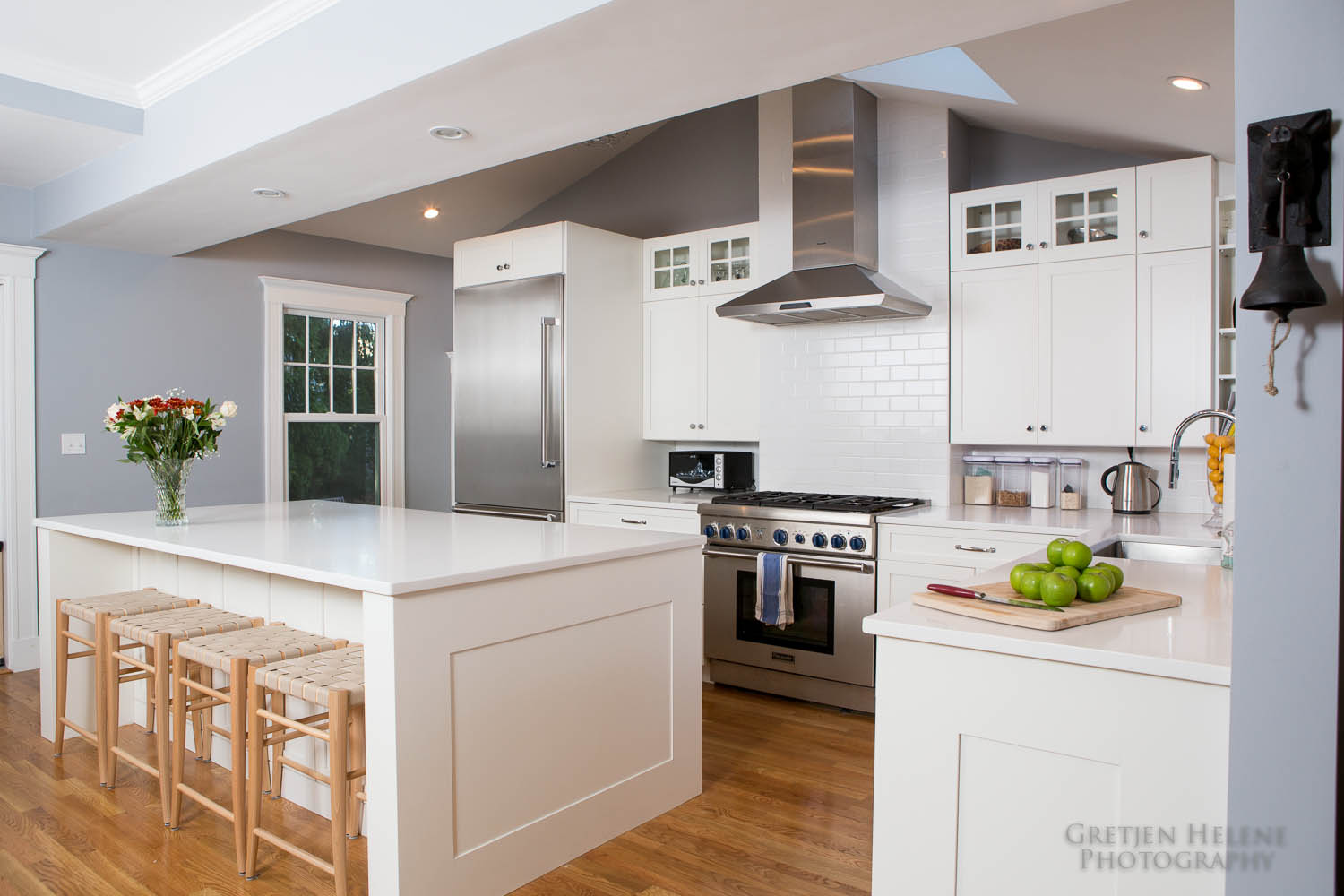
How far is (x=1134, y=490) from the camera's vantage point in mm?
3832

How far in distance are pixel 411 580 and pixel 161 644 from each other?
118cm

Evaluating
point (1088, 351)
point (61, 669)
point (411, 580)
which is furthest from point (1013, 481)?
point (61, 669)

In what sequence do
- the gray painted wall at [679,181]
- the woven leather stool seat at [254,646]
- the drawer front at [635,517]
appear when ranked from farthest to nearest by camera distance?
the gray painted wall at [679,181] → the drawer front at [635,517] → the woven leather stool seat at [254,646]

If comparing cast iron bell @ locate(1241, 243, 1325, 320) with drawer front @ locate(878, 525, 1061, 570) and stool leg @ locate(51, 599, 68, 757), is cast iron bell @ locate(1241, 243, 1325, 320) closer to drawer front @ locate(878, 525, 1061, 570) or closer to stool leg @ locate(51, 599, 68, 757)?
drawer front @ locate(878, 525, 1061, 570)

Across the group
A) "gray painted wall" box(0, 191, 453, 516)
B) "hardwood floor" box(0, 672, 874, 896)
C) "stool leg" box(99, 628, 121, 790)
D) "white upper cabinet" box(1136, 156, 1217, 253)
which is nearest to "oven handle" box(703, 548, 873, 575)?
"hardwood floor" box(0, 672, 874, 896)

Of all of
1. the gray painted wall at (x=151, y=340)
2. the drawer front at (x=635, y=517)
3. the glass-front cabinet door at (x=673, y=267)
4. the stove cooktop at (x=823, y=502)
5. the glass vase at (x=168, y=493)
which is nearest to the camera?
the glass vase at (x=168, y=493)

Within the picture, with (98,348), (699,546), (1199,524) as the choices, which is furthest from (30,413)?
(1199,524)

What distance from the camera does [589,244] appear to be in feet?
16.1

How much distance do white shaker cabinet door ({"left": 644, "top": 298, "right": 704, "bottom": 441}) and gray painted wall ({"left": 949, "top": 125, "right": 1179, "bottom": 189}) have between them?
1.58 meters

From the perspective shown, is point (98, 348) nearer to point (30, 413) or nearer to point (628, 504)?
point (30, 413)

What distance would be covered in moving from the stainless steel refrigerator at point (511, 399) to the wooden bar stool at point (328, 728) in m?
2.37

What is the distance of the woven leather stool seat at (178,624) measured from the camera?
2.83m

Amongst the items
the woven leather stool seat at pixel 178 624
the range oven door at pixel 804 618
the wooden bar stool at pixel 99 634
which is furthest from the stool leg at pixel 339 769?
the range oven door at pixel 804 618

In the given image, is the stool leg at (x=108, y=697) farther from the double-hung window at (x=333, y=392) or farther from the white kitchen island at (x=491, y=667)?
the double-hung window at (x=333, y=392)
